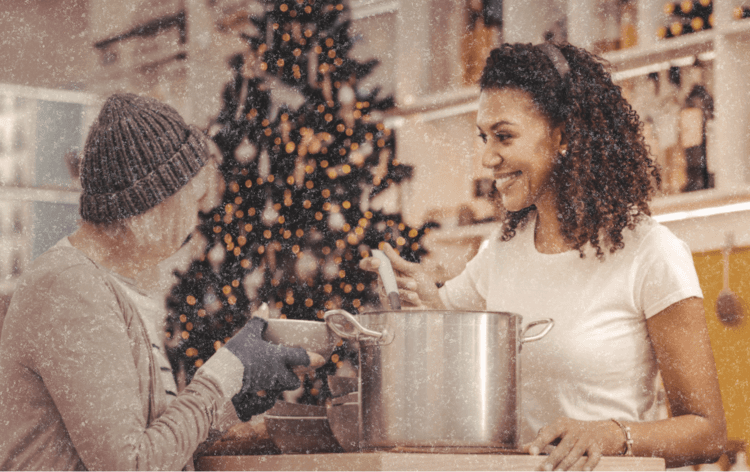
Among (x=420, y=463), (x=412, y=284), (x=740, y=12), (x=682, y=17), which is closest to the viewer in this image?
(x=420, y=463)

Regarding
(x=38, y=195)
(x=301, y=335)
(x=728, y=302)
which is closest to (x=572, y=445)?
(x=301, y=335)

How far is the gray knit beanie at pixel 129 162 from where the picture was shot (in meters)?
1.02

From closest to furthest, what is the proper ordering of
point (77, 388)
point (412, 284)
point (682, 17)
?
1. point (77, 388)
2. point (412, 284)
3. point (682, 17)

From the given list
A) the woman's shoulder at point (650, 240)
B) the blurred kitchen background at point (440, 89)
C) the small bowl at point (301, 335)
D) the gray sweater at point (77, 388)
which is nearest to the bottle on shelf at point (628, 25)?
the blurred kitchen background at point (440, 89)

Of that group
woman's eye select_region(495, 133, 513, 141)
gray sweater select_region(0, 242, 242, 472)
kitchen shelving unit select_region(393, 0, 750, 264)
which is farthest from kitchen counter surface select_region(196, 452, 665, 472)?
kitchen shelving unit select_region(393, 0, 750, 264)

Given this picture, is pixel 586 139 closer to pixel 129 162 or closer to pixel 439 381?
pixel 439 381

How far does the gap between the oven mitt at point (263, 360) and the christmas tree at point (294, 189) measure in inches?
36.8

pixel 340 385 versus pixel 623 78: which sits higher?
pixel 623 78

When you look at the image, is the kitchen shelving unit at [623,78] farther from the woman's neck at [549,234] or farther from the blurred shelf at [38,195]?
the blurred shelf at [38,195]

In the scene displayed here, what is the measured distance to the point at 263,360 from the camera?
103 cm

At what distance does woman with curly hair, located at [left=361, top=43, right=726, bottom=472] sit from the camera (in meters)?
1.02

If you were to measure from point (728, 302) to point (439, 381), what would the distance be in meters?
1.25

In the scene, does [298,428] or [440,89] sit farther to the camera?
[440,89]

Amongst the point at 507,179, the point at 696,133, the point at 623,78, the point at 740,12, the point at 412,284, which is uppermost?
the point at 740,12
